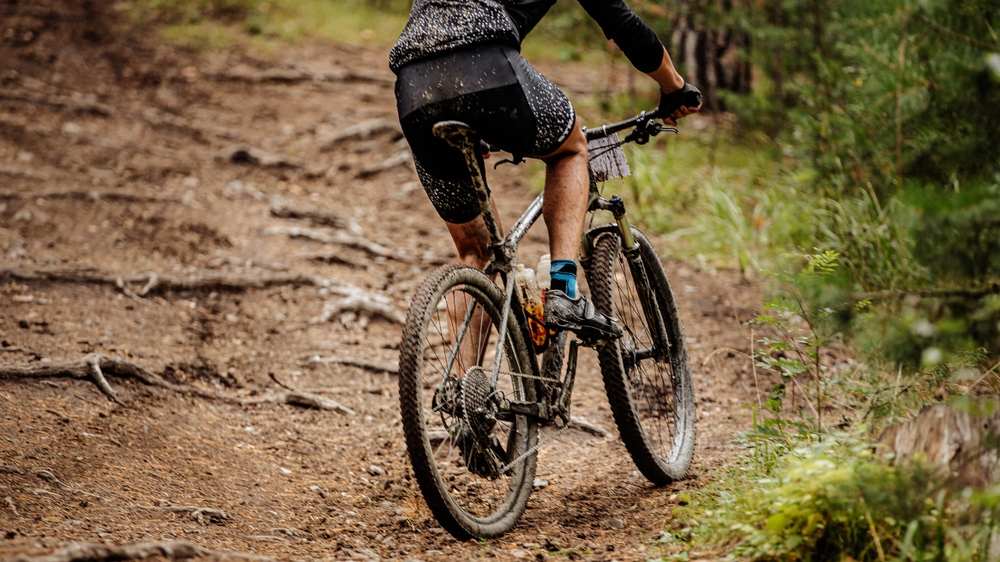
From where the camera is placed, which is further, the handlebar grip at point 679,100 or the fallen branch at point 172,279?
the fallen branch at point 172,279

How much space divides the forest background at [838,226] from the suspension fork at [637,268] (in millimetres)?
474

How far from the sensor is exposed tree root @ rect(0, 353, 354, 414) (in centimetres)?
379

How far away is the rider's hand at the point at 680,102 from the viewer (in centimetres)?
315

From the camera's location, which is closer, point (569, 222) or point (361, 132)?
point (569, 222)

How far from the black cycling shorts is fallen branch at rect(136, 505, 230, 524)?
4.75 ft

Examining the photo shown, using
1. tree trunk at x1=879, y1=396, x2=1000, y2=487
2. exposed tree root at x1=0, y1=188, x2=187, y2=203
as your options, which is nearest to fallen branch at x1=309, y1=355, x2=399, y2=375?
exposed tree root at x1=0, y1=188, x2=187, y2=203

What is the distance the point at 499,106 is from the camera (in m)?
2.63

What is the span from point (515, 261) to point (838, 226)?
11.1 feet

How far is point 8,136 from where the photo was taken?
25.4 ft

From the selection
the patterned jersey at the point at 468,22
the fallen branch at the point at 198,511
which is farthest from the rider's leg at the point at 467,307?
the fallen branch at the point at 198,511

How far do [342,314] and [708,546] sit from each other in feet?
11.1

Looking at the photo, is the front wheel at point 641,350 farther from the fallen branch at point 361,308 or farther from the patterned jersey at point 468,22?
the fallen branch at point 361,308

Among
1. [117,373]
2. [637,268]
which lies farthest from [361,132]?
[637,268]

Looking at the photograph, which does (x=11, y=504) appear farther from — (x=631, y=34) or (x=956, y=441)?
(x=956, y=441)
